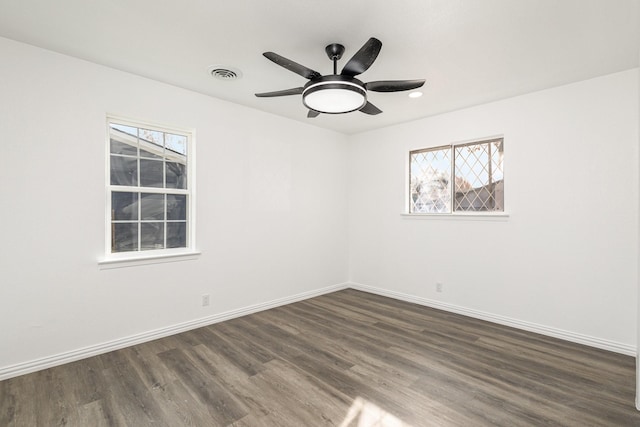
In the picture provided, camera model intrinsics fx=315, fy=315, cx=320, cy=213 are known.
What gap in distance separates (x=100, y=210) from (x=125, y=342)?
1259 mm

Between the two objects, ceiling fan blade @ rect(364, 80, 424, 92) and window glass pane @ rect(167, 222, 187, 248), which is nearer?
ceiling fan blade @ rect(364, 80, 424, 92)

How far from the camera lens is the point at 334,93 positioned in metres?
2.24

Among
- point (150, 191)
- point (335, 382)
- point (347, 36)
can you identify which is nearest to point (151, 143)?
point (150, 191)

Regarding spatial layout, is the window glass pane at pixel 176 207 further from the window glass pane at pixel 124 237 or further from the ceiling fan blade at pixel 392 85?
the ceiling fan blade at pixel 392 85

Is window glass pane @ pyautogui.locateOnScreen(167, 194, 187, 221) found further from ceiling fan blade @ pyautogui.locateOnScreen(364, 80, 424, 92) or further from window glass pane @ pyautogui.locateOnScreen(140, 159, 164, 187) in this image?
ceiling fan blade @ pyautogui.locateOnScreen(364, 80, 424, 92)

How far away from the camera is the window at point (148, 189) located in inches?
120

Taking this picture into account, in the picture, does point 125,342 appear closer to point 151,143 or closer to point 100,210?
point 100,210

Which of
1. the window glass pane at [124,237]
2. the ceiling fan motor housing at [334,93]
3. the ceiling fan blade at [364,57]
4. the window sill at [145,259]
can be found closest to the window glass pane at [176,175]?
the window glass pane at [124,237]

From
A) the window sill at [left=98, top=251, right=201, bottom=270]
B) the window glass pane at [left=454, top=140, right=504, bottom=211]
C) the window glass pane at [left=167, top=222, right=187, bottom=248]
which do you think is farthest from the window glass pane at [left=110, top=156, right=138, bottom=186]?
the window glass pane at [left=454, top=140, right=504, bottom=211]

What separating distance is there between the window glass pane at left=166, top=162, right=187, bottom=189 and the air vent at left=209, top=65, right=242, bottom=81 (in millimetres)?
1061

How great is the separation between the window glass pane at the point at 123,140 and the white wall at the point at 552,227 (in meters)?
3.41

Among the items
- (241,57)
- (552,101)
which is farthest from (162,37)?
(552,101)

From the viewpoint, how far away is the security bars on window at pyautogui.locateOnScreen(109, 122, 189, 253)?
306 centimetres

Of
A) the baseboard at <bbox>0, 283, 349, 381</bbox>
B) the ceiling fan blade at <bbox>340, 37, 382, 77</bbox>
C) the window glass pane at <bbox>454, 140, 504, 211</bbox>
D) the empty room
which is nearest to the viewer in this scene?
the ceiling fan blade at <bbox>340, 37, 382, 77</bbox>
